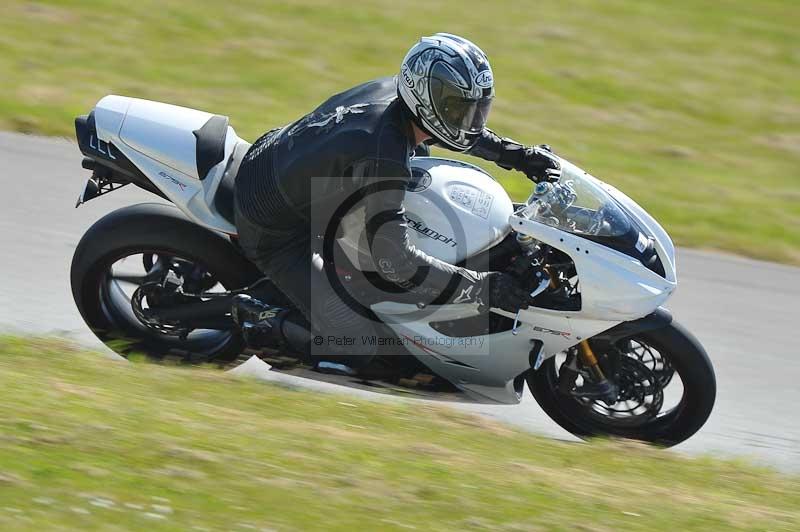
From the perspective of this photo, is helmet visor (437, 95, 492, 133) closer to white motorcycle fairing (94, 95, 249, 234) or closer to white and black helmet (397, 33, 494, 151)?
white and black helmet (397, 33, 494, 151)

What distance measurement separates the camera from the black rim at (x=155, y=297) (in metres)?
5.07

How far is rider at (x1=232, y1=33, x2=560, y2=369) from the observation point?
4.30m

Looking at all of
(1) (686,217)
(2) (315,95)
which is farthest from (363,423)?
(2) (315,95)

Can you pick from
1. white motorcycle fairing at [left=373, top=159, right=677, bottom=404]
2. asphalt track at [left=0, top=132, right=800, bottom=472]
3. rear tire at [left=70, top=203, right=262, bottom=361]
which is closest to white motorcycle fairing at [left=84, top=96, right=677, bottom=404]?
white motorcycle fairing at [left=373, top=159, right=677, bottom=404]

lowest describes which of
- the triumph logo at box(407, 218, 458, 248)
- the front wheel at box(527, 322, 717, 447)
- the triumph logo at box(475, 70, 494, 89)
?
the front wheel at box(527, 322, 717, 447)

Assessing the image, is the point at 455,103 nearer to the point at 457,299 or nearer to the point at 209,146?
the point at 457,299

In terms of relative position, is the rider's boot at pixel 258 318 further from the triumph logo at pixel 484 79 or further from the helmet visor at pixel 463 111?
the triumph logo at pixel 484 79

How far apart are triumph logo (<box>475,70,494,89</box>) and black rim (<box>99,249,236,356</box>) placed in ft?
5.07

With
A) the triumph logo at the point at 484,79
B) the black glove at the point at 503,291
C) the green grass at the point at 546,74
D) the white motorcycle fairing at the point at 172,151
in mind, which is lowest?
the black glove at the point at 503,291

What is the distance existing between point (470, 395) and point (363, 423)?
611 mm

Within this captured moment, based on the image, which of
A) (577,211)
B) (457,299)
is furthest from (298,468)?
(577,211)

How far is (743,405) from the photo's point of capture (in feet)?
17.8

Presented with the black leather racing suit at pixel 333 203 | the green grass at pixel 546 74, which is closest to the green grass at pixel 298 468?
the black leather racing suit at pixel 333 203

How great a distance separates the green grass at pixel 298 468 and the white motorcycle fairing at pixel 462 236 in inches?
11.9
